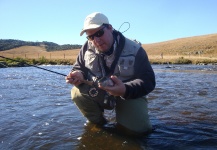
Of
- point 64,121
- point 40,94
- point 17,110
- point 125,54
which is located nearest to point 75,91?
point 64,121

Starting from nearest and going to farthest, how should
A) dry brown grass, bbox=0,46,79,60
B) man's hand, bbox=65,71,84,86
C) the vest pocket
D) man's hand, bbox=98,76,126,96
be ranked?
man's hand, bbox=98,76,126,96
man's hand, bbox=65,71,84,86
the vest pocket
dry brown grass, bbox=0,46,79,60

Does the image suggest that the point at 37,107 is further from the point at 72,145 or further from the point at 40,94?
the point at 72,145

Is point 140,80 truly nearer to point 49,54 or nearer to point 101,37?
point 101,37

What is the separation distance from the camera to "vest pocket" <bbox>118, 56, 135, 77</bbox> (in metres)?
4.63

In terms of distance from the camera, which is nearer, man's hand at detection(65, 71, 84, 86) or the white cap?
the white cap

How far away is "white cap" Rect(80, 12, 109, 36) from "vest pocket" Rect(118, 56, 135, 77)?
647mm

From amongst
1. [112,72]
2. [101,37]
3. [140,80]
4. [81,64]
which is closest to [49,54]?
[81,64]

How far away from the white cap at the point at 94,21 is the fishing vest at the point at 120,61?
20.1 inches

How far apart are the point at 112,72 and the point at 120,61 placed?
23 cm

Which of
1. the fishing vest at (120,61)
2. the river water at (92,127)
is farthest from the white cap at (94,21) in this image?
the river water at (92,127)

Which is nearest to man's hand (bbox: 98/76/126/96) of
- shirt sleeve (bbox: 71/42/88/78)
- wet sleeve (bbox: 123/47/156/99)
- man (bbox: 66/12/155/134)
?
wet sleeve (bbox: 123/47/156/99)

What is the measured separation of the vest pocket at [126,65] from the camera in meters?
4.63

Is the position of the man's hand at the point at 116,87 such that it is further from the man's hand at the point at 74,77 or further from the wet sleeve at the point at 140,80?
the man's hand at the point at 74,77

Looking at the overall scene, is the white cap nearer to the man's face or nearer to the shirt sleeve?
the man's face
